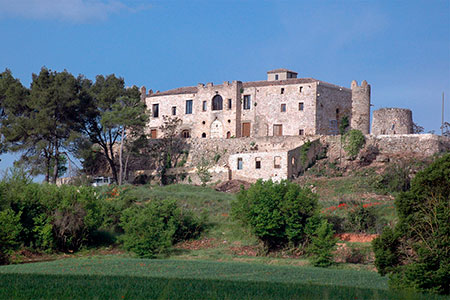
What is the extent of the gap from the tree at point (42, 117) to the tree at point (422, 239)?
3490cm

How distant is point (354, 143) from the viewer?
165 ft

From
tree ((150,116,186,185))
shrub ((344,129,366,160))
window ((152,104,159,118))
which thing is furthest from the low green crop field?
window ((152,104,159,118))

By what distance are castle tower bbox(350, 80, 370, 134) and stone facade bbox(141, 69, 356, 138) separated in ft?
6.49

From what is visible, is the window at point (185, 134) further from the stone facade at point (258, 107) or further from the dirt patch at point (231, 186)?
the dirt patch at point (231, 186)

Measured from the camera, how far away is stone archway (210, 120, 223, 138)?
6056 centimetres

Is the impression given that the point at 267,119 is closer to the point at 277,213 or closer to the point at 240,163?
the point at 240,163

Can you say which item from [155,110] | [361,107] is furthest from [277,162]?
[155,110]

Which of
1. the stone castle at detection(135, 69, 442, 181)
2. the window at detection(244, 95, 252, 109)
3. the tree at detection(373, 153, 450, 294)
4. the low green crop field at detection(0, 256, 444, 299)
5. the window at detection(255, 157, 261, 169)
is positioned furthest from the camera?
the window at detection(244, 95, 252, 109)

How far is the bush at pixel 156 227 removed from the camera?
32.9 m

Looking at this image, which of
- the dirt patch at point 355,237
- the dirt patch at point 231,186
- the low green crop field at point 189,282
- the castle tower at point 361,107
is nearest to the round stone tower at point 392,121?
the castle tower at point 361,107

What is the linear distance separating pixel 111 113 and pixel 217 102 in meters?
11.3

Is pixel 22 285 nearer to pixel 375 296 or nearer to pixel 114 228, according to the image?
pixel 375 296

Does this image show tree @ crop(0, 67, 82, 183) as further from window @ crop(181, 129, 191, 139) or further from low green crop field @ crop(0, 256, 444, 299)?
low green crop field @ crop(0, 256, 444, 299)

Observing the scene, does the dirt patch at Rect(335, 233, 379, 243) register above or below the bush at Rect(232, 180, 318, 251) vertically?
below
